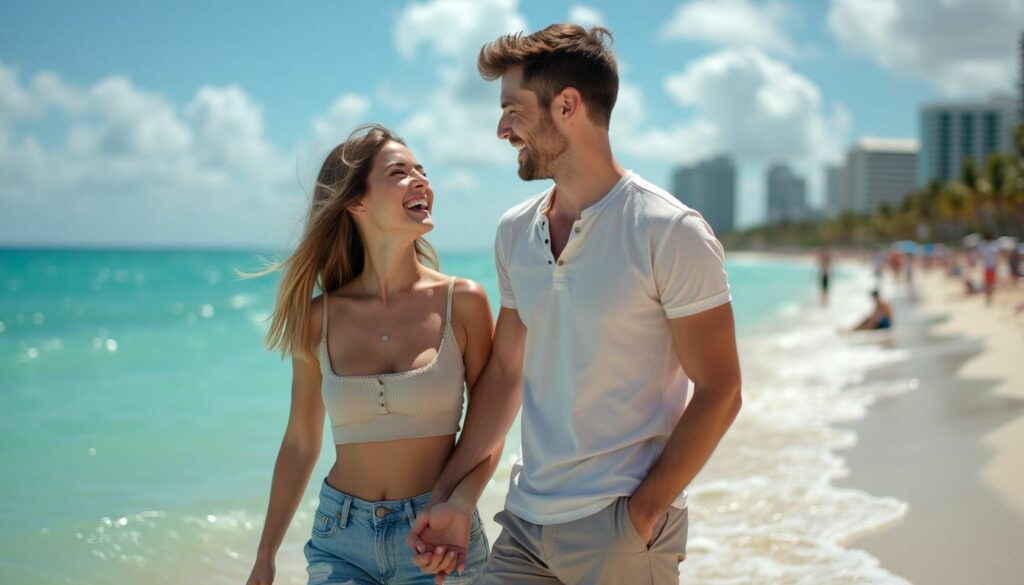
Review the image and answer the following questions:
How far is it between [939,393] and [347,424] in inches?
386

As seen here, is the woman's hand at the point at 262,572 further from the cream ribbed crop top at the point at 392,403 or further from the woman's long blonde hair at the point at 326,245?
the woman's long blonde hair at the point at 326,245

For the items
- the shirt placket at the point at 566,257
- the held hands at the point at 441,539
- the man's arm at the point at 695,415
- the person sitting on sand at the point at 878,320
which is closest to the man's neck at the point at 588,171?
the shirt placket at the point at 566,257

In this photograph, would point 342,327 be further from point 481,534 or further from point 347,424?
point 481,534

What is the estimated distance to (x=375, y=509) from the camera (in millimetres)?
2896

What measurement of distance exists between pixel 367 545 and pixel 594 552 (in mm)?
872

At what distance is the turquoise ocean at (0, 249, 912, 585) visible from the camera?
576 cm

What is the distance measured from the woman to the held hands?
3 centimetres

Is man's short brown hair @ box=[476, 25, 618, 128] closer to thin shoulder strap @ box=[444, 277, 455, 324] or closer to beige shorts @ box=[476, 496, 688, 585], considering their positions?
thin shoulder strap @ box=[444, 277, 455, 324]

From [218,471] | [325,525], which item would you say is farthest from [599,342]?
[218,471]

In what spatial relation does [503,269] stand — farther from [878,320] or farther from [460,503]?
[878,320]

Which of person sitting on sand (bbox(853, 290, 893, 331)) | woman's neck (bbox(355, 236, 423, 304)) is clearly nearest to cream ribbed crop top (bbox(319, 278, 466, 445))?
woman's neck (bbox(355, 236, 423, 304))

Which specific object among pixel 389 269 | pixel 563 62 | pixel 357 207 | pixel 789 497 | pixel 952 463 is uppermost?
pixel 563 62

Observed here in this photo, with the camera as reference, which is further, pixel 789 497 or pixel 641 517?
pixel 789 497

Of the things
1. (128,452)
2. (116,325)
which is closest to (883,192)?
(116,325)
